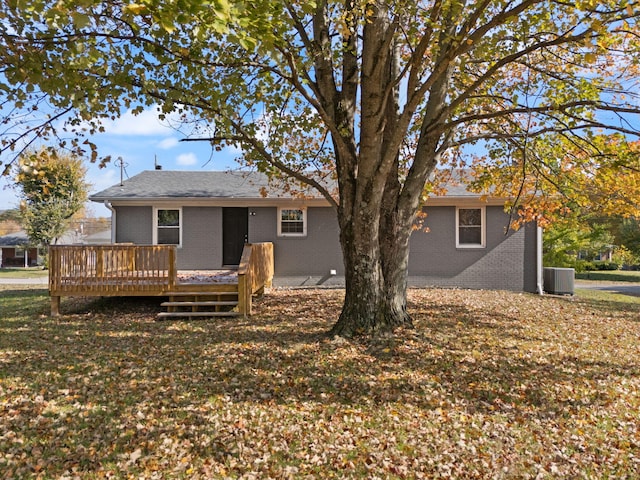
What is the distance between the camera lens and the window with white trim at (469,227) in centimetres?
1355

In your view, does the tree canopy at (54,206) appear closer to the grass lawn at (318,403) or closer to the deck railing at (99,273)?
the deck railing at (99,273)

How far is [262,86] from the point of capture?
7.65 metres

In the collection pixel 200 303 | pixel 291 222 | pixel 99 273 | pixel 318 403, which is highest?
pixel 291 222

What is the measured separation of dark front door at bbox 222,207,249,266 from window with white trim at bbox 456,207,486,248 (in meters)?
6.77

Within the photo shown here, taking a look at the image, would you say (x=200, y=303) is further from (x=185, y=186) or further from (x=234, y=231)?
(x=185, y=186)

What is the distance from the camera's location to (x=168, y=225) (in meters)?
13.4

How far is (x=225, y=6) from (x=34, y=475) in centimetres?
368

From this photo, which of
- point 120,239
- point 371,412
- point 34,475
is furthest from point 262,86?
point 120,239

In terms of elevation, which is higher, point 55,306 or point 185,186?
point 185,186

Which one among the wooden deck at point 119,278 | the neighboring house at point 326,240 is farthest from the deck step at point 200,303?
the neighboring house at point 326,240

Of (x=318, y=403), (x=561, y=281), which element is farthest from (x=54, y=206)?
(x=318, y=403)

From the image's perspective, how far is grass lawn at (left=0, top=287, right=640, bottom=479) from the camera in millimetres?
3404

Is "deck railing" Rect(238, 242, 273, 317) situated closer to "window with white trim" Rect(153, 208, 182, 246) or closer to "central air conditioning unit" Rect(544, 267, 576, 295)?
"window with white trim" Rect(153, 208, 182, 246)

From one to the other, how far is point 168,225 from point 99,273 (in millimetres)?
4491
